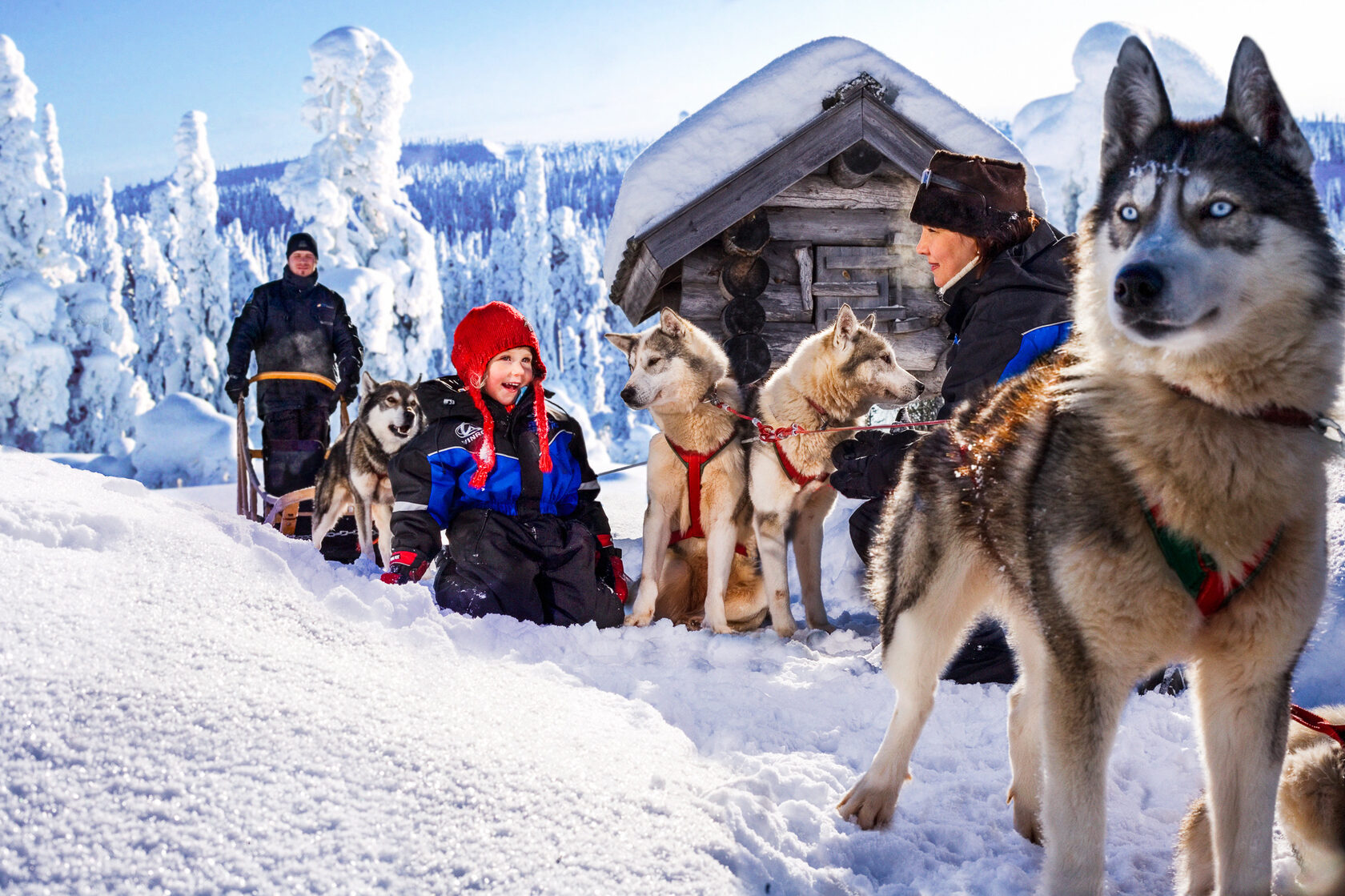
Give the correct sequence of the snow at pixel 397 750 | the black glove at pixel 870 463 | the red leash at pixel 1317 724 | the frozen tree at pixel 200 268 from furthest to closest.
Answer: the frozen tree at pixel 200 268, the black glove at pixel 870 463, the red leash at pixel 1317 724, the snow at pixel 397 750

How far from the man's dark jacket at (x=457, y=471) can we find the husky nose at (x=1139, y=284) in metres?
3.01

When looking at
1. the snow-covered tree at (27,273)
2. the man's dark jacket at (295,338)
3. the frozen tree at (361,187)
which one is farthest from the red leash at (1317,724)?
the snow-covered tree at (27,273)

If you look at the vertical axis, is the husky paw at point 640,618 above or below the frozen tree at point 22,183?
below

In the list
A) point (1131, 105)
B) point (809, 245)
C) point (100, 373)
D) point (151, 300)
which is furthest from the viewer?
point (151, 300)

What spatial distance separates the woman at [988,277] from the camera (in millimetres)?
2725

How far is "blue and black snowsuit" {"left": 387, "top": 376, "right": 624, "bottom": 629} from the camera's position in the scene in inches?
148

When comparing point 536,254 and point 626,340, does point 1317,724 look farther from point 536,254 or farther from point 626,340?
point 536,254

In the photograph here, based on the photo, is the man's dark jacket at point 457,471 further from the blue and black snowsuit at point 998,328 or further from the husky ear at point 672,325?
the blue and black snowsuit at point 998,328

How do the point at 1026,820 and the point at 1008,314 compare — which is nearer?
the point at 1026,820

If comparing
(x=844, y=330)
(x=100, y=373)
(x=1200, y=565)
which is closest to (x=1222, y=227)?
(x=1200, y=565)

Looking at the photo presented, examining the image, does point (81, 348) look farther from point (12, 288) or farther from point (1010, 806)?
point (1010, 806)

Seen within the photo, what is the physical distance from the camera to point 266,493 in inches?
268

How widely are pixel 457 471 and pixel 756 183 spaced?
2670mm

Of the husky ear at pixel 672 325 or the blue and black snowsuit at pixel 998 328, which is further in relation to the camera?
the husky ear at pixel 672 325
